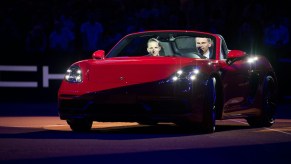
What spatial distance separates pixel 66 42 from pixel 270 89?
2299cm

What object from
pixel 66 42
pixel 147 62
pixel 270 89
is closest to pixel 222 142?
pixel 147 62

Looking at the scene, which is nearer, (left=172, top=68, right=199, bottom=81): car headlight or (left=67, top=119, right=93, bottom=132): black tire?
(left=172, top=68, right=199, bottom=81): car headlight

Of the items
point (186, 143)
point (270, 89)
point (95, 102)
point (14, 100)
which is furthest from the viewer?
point (14, 100)

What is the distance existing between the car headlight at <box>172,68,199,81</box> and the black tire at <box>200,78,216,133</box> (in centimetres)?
32

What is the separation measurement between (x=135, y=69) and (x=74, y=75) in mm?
941

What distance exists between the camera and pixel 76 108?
42.0 ft

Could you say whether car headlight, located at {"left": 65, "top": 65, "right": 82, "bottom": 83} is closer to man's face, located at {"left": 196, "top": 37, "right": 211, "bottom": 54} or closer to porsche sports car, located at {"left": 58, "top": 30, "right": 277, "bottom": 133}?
porsche sports car, located at {"left": 58, "top": 30, "right": 277, "bottom": 133}

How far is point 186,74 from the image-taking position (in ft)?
41.2

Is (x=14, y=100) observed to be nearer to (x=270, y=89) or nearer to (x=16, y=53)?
(x=16, y=53)

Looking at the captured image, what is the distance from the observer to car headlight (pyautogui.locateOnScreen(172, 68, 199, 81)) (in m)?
12.5

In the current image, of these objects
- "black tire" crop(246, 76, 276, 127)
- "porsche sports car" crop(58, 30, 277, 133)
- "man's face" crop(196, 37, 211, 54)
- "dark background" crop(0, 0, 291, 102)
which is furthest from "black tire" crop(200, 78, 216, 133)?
"dark background" crop(0, 0, 291, 102)

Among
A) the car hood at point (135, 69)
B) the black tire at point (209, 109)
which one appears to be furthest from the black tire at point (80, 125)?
the black tire at point (209, 109)

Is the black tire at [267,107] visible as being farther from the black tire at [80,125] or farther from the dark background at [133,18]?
the dark background at [133,18]

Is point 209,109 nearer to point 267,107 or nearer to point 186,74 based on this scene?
point 186,74
